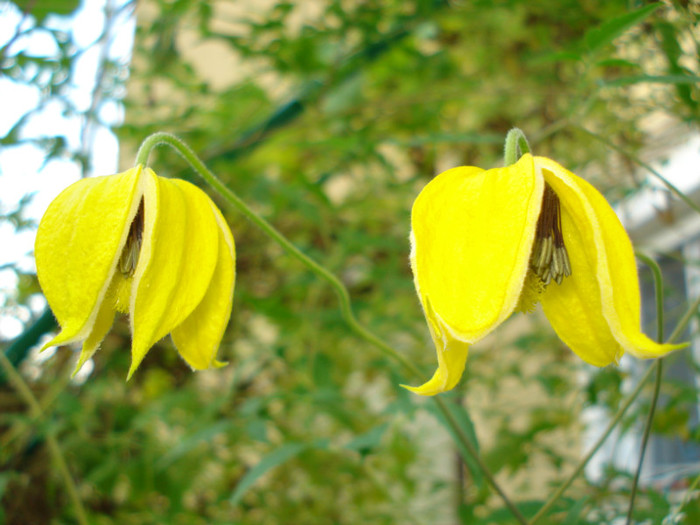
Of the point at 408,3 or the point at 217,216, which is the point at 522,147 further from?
the point at 408,3

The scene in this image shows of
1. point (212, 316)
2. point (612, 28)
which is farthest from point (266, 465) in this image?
point (612, 28)

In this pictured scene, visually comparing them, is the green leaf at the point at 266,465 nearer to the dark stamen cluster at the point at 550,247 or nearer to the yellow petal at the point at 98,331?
the yellow petal at the point at 98,331

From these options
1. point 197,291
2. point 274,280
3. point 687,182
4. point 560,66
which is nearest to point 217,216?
point 197,291

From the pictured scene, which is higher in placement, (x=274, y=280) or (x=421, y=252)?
(x=421, y=252)

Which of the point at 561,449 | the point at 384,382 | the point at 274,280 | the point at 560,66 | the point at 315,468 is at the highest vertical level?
the point at 560,66

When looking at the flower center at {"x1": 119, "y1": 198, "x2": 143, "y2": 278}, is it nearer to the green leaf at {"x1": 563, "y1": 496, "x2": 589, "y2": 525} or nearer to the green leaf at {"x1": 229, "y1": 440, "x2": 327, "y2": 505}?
the green leaf at {"x1": 229, "y1": 440, "x2": 327, "y2": 505}

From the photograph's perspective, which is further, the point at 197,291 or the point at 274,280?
the point at 274,280

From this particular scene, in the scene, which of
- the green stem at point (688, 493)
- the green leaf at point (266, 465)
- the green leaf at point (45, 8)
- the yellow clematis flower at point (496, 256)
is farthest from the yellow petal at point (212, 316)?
the green leaf at point (45, 8)

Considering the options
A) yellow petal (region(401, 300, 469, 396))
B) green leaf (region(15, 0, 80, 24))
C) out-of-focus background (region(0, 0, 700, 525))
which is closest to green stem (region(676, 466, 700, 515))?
out-of-focus background (region(0, 0, 700, 525))
